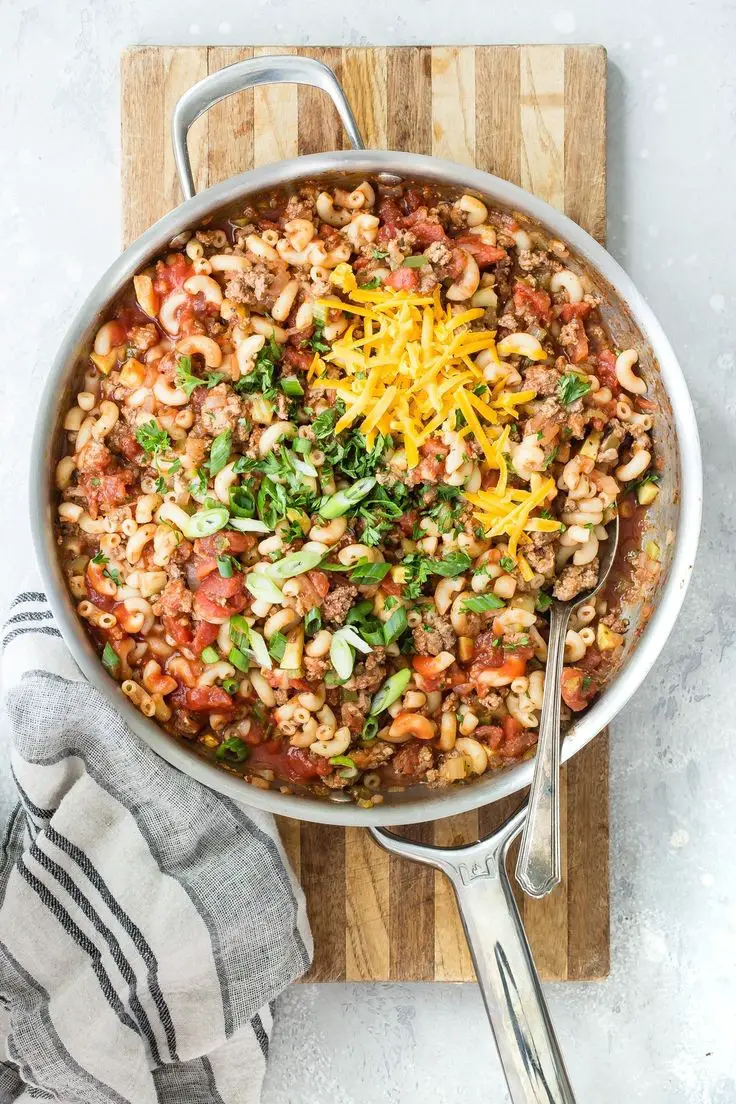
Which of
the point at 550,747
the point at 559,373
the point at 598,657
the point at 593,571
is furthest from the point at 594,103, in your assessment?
the point at 550,747

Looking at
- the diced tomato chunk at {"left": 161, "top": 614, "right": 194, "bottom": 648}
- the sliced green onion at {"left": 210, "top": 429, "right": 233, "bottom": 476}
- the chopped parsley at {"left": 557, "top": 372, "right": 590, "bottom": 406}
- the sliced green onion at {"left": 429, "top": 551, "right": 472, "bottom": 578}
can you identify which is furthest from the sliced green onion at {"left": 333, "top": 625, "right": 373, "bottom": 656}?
the chopped parsley at {"left": 557, "top": 372, "right": 590, "bottom": 406}

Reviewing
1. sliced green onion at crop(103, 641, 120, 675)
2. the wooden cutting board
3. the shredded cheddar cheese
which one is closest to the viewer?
the shredded cheddar cheese

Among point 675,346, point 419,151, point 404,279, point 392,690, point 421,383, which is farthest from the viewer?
point 675,346

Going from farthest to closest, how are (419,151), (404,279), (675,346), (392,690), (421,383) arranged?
1. (675,346)
2. (419,151)
3. (392,690)
4. (404,279)
5. (421,383)

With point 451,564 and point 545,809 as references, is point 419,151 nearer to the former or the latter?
point 451,564

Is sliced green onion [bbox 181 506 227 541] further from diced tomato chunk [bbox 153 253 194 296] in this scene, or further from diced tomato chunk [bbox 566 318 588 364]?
diced tomato chunk [bbox 566 318 588 364]

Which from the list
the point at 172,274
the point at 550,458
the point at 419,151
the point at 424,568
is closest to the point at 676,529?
the point at 550,458

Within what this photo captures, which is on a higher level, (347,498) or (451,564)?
(347,498)
